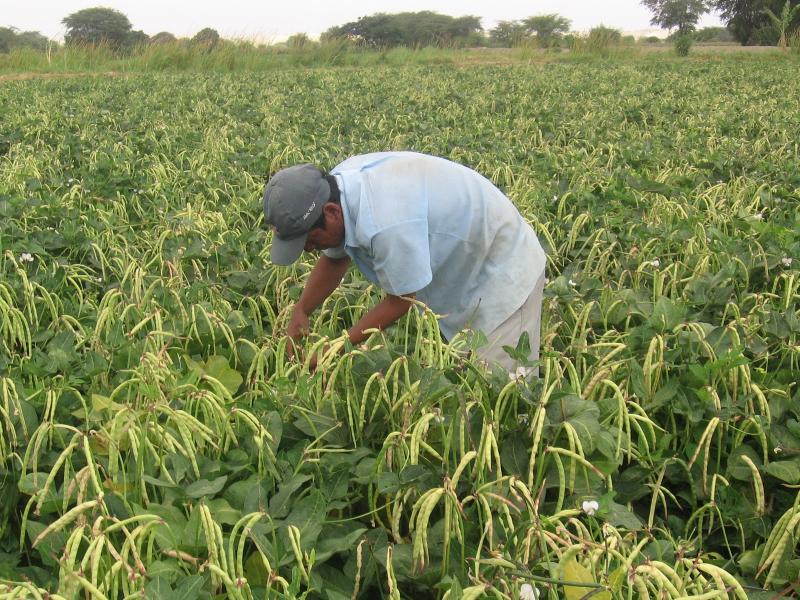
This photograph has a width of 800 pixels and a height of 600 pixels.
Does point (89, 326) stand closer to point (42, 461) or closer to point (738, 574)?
point (42, 461)

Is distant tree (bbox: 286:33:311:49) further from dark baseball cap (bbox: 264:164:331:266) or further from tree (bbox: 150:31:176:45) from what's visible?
dark baseball cap (bbox: 264:164:331:266)

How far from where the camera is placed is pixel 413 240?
7.30 feet

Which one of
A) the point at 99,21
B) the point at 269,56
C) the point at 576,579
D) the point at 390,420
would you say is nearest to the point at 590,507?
the point at 576,579

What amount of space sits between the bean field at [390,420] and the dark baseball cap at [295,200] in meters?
0.36

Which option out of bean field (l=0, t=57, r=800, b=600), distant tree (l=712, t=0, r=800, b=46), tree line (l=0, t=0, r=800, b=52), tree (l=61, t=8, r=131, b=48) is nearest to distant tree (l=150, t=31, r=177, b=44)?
tree line (l=0, t=0, r=800, b=52)

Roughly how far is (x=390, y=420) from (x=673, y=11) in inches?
2731

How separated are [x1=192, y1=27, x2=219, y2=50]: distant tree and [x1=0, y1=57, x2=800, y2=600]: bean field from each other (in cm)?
1658

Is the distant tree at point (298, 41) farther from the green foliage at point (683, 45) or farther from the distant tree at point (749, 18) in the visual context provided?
the distant tree at point (749, 18)

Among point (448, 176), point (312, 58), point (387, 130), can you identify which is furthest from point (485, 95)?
point (312, 58)

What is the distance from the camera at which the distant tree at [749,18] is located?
1214 inches

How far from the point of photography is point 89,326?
2.59 metres

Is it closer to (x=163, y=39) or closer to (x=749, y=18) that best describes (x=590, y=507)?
(x=163, y=39)

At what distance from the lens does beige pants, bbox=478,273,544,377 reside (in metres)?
2.61

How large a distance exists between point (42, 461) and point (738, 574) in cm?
165
